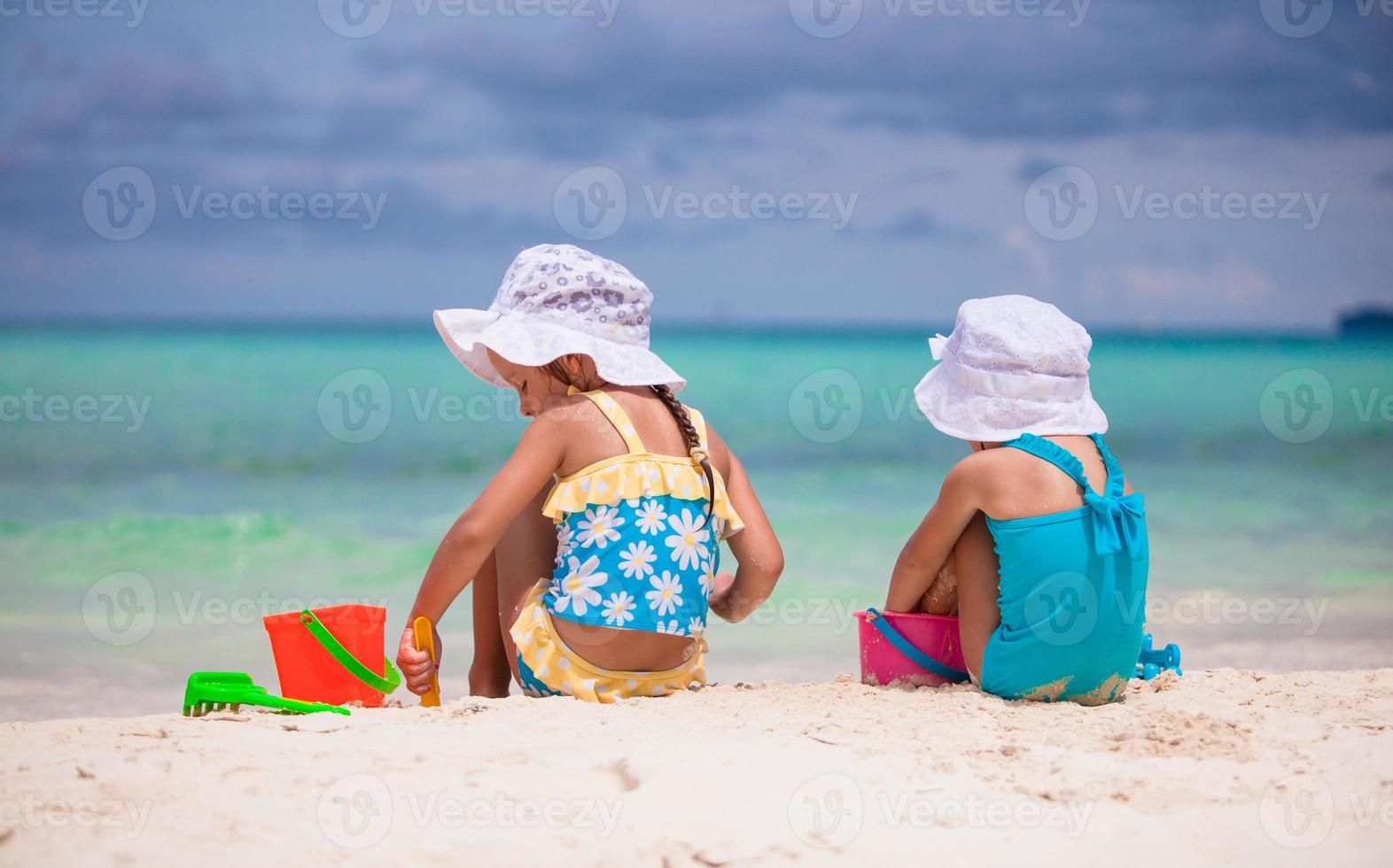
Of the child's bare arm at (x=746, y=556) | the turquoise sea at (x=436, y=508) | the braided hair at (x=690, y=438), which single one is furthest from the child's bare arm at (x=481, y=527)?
the turquoise sea at (x=436, y=508)

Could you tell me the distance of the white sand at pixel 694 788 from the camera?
1888mm

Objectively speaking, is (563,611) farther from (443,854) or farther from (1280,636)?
(1280,636)

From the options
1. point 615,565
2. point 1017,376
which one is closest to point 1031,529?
point 1017,376

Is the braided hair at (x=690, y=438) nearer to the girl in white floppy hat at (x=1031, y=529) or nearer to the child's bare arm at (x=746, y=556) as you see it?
the child's bare arm at (x=746, y=556)

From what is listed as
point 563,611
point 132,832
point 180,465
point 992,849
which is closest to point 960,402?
point 563,611

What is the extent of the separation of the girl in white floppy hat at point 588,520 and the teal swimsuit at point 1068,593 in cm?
60

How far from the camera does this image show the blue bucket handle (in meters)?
2.96

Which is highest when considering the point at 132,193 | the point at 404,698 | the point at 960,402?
the point at 132,193

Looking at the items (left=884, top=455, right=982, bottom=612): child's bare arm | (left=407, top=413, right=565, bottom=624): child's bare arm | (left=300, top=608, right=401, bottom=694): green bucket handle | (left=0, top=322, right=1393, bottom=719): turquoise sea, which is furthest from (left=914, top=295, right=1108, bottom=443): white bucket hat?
(left=0, top=322, right=1393, bottom=719): turquoise sea

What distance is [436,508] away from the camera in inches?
325

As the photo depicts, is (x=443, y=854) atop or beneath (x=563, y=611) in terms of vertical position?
beneath

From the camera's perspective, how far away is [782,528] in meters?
7.40

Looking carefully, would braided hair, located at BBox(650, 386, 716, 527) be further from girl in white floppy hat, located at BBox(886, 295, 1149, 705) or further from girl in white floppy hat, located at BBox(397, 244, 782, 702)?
girl in white floppy hat, located at BBox(886, 295, 1149, 705)

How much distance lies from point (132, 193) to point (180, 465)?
509 centimetres
